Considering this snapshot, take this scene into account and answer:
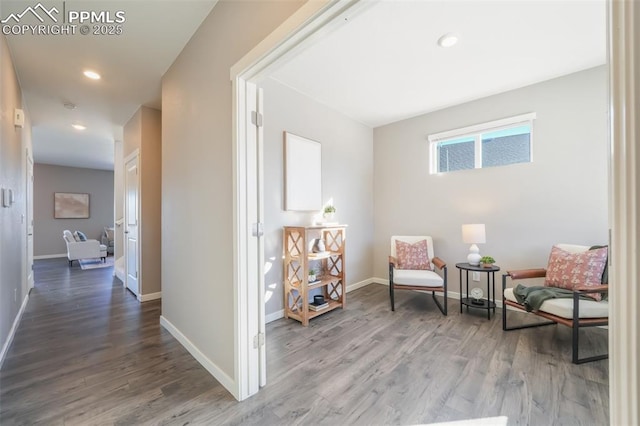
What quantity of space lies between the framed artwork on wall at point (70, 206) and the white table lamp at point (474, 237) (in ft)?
33.5

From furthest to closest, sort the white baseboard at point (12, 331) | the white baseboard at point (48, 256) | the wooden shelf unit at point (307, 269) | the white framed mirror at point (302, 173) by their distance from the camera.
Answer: the white baseboard at point (48, 256) < the white framed mirror at point (302, 173) < the wooden shelf unit at point (307, 269) < the white baseboard at point (12, 331)

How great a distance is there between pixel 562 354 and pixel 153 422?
305cm

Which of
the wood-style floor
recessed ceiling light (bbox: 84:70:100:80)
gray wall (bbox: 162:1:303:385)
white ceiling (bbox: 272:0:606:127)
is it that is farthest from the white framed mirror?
recessed ceiling light (bbox: 84:70:100:80)

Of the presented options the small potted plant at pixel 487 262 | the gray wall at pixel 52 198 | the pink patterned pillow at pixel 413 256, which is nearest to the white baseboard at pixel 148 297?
the pink patterned pillow at pixel 413 256

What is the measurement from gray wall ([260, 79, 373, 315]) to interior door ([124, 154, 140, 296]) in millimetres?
2065

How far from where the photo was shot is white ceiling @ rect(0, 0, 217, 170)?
1949 mm

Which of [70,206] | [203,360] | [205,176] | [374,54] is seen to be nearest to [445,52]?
[374,54]

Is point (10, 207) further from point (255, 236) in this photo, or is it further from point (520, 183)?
point (520, 183)

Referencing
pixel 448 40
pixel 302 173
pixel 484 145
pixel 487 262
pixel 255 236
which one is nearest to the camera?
pixel 255 236

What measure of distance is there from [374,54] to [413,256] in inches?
98.4

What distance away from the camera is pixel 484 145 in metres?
3.47

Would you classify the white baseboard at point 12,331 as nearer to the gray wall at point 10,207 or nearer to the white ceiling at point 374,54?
the gray wall at point 10,207

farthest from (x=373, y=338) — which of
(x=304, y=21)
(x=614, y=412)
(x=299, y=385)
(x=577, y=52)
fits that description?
(x=577, y=52)

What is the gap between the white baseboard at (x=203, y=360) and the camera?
174cm
